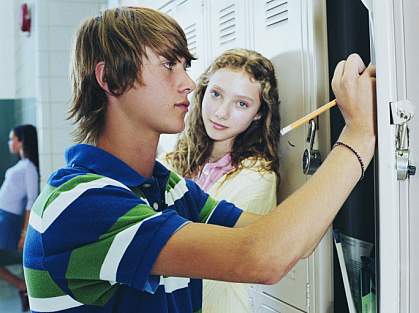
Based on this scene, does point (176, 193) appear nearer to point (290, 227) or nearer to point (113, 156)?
point (113, 156)

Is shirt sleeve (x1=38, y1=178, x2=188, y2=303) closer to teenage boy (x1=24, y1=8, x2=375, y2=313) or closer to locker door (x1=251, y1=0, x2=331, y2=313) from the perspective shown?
teenage boy (x1=24, y1=8, x2=375, y2=313)

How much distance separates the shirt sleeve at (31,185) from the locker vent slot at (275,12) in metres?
2.90

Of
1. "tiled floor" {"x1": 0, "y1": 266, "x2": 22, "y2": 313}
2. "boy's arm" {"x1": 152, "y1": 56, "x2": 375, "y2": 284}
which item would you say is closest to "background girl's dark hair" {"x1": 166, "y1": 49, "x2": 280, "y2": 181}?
"boy's arm" {"x1": 152, "y1": 56, "x2": 375, "y2": 284}

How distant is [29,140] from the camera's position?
405 centimetres

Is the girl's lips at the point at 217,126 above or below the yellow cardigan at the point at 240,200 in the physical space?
above

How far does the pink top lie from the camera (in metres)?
1.37

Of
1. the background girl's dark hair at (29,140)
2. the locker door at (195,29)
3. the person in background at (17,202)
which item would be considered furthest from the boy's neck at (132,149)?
the background girl's dark hair at (29,140)

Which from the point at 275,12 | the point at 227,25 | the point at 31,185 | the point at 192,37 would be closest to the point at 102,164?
the point at 275,12

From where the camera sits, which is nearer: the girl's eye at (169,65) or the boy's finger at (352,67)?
the boy's finger at (352,67)

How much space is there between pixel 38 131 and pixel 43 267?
3191mm

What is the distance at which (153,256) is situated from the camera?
29.9 inches

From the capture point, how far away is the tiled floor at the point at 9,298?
3.92m

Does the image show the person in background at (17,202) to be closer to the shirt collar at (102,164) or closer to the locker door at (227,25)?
the locker door at (227,25)

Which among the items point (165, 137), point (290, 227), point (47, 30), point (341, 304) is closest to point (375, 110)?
Result: point (290, 227)
